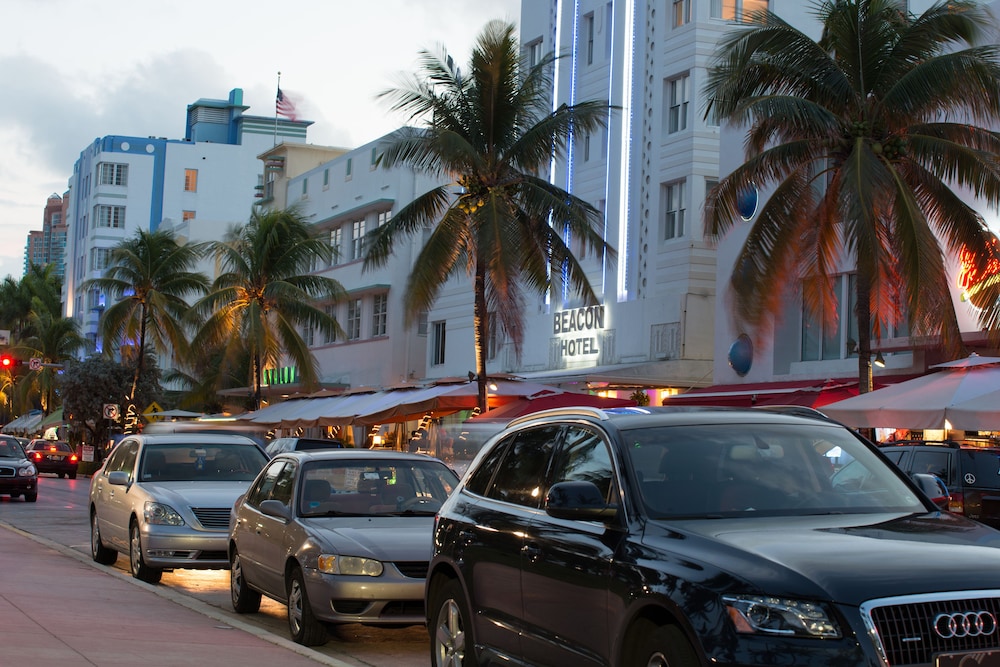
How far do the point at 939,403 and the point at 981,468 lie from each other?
5.28ft

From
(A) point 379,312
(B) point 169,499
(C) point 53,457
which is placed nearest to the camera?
(B) point 169,499

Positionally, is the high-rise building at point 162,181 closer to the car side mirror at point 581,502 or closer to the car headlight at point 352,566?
the car headlight at point 352,566

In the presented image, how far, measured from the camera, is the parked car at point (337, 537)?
10.0 m

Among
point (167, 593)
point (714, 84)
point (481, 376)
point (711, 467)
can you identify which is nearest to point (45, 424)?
point (481, 376)

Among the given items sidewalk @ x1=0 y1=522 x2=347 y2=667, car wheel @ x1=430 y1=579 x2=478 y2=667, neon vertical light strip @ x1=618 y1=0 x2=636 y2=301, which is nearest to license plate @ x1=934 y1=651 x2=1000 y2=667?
car wheel @ x1=430 y1=579 x2=478 y2=667

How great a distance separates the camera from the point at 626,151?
36.8m

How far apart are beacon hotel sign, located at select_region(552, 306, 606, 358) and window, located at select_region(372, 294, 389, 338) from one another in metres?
13.6

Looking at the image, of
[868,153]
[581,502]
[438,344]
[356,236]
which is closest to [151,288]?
[356,236]

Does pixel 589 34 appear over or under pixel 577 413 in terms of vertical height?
over

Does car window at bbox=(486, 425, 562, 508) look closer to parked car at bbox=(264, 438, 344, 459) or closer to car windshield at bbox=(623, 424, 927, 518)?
car windshield at bbox=(623, 424, 927, 518)

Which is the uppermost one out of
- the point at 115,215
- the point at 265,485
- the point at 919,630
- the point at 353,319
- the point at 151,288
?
the point at 115,215

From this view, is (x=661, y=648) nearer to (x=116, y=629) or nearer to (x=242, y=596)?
(x=116, y=629)

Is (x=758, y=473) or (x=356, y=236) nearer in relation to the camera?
(x=758, y=473)

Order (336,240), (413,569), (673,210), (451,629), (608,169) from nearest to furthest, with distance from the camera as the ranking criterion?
(451,629), (413,569), (673,210), (608,169), (336,240)
